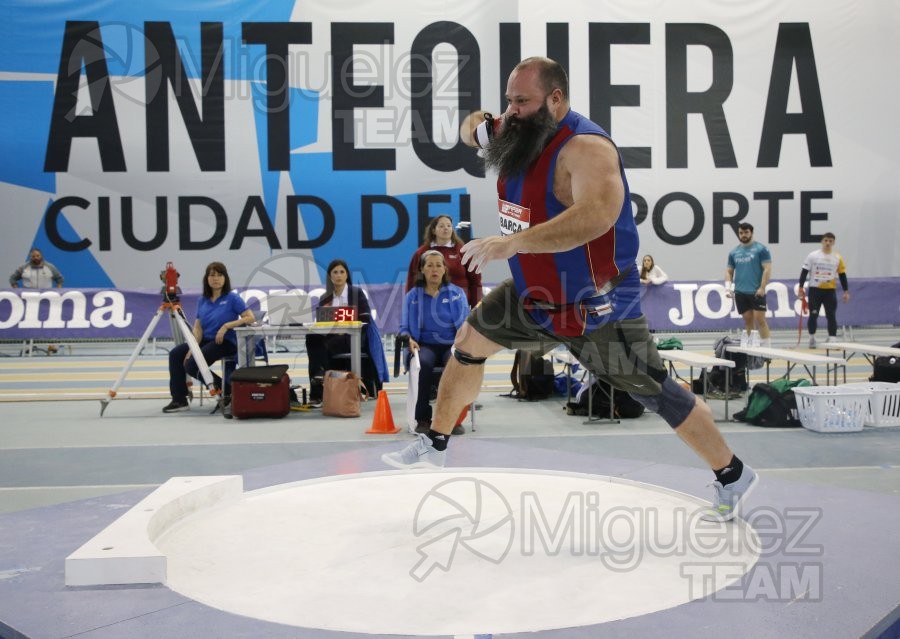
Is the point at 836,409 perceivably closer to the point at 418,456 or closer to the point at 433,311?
the point at 433,311

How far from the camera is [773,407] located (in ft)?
19.0

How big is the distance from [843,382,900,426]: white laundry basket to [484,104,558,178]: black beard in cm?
400

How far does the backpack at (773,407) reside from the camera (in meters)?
5.78

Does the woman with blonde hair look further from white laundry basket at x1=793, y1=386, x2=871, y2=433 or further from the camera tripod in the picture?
the camera tripod

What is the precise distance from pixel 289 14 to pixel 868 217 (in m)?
10.1

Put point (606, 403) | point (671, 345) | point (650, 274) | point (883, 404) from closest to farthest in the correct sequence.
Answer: point (883, 404), point (606, 403), point (671, 345), point (650, 274)

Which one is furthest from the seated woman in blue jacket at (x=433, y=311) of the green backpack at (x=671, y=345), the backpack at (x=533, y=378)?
the green backpack at (x=671, y=345)

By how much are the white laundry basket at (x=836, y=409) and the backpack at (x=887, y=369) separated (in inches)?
43.1

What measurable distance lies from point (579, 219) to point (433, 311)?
355 centimetres

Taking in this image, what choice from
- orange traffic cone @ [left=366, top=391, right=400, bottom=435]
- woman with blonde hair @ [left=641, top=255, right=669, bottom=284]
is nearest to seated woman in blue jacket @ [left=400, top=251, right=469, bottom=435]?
orange traffic cone @ [left=366, top=391, right=400, bottom=435]

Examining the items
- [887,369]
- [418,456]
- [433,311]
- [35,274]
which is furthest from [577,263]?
[35,274]

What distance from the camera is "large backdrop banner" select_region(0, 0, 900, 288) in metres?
13.0

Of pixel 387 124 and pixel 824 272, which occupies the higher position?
pixel 387 124

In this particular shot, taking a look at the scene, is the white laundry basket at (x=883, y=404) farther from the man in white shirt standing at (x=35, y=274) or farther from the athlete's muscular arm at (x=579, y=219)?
the man in white shirt standing at (x=35, y=274)
